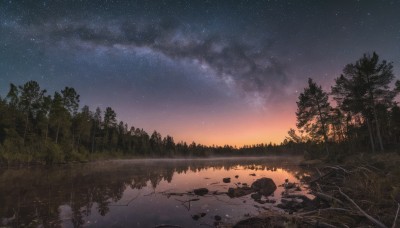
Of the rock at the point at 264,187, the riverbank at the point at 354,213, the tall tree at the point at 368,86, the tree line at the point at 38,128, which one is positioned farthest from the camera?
the tree line at the point at 38,128

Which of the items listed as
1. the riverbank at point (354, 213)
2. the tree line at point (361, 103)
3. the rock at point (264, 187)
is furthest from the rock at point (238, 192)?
the tree line at point (361, 103)

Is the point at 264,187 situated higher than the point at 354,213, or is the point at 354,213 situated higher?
the point at 354,213

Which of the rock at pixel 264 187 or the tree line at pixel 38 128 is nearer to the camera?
the rock at pixel 264 187

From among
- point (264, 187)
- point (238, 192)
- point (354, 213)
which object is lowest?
point (238, 192)

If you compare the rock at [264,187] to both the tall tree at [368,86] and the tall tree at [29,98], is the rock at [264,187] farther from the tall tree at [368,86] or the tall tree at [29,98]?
the tall tree at [29,98]

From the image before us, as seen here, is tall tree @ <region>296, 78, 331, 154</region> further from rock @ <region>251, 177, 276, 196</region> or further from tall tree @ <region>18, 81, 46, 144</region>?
tall tree @ <region>18, 81, 46, 144</region>

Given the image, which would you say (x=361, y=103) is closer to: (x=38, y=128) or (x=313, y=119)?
(x=313, y=119)

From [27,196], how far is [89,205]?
18.6 ft

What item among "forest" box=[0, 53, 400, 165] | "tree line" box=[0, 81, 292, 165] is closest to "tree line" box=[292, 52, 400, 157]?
"forest" box=[0, 53, 400, 165]

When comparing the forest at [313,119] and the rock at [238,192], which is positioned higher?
the forest at [313,119]

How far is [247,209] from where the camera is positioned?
13281 mm

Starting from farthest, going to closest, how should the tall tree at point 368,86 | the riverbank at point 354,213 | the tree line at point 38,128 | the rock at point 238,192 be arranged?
the tree line at point 38,128 → the tall tree at point 368,86 → the rock at point 238,192 → the riverbank at point 354,213

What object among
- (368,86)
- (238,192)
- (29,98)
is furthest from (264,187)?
(29,98)

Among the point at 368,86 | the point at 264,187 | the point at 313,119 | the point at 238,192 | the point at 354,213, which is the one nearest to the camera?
the point at 354,213
